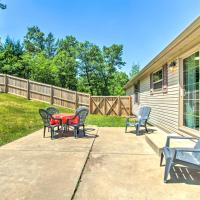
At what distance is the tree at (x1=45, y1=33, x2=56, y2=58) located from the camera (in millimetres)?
42681

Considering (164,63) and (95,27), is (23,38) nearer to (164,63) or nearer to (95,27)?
(95,27)

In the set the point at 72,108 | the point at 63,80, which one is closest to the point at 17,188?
the point at 72,108

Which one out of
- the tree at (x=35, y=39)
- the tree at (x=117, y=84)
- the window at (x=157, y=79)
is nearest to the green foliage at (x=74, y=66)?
the tree at (x=117, y=84)

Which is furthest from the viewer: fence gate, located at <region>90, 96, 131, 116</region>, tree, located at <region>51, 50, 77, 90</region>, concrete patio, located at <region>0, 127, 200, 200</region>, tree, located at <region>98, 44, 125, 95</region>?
tree, located at <region>98, 44, 125, 95</region>

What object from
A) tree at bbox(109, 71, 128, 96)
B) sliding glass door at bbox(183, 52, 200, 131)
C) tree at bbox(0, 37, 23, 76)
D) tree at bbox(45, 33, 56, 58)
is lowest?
sliding glass door at bbox(183, 52, 200, 131)

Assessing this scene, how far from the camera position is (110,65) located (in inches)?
1377

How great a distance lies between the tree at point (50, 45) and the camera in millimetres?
42681

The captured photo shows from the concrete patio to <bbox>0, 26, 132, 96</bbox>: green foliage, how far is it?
24.4 m

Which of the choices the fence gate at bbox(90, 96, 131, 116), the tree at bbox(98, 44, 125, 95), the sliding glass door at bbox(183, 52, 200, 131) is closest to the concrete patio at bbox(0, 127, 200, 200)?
the sliding glass door at bbox(183, 52, 200, 131)

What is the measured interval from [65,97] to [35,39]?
90.8 ft

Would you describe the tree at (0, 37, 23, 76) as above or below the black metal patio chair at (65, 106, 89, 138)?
above

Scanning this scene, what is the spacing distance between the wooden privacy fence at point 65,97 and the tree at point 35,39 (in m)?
23.3

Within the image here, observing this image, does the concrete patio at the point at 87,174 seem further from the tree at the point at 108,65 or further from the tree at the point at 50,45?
the tree at the point at 50,45

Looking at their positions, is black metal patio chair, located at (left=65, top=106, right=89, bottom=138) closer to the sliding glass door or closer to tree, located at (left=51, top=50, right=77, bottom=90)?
the sliding glass door
